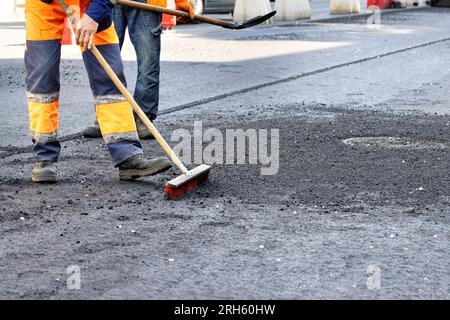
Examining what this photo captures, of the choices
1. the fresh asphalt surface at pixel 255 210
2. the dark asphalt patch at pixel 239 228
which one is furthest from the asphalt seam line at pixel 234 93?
the dark asphalt patch at pixel 239 228

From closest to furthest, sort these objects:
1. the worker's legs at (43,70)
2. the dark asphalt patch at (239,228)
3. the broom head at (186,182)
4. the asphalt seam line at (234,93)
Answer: the dark asphalt patch at (239,228) → the broom head at (186,182) → the worker's legs at (43,70) → the asphalt seam line at (234,93)

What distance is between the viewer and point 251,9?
835 inches

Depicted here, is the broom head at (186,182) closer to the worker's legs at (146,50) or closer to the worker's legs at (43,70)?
the worker's legs at (43,70)

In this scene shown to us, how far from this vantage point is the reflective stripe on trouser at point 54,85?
6.18m

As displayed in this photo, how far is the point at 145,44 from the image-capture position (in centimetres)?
791

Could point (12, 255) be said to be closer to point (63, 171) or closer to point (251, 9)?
point (63, 171)

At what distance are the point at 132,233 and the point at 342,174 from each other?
6.03ft

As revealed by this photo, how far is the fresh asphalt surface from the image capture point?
4.32 meters

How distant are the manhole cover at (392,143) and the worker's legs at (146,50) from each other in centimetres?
149

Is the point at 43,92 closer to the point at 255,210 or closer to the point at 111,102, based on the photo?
the point at 111,102

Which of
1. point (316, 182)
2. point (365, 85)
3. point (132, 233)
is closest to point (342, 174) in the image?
point (316, 182)

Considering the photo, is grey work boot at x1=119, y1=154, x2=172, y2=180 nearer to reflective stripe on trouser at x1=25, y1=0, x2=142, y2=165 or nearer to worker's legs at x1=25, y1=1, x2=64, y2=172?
reflective stripe on trouser at x1=25, y1=0, x2=142, y2=165

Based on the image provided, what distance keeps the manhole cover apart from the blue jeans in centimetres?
150

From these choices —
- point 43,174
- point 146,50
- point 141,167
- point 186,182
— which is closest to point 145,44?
point 146,50
